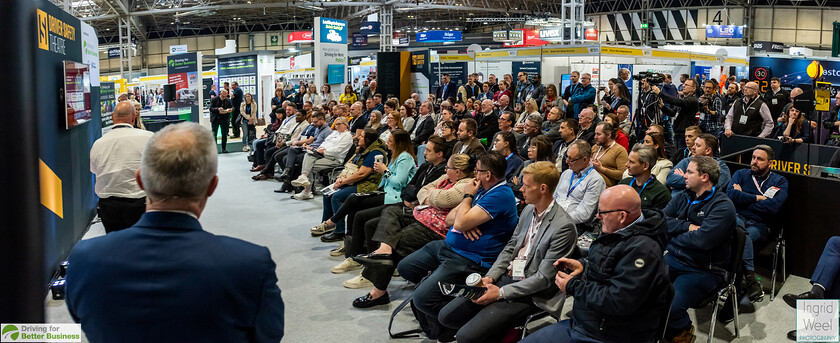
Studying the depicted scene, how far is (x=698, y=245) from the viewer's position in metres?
3.74

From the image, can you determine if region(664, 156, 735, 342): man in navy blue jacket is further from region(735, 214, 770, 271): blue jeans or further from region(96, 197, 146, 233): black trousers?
region(96, 197, 146, 233): black trousers

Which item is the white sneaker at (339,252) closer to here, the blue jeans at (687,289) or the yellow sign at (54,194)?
the yellow sign at (54,194)

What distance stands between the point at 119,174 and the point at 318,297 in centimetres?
163

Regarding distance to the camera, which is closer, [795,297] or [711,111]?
[795,297]

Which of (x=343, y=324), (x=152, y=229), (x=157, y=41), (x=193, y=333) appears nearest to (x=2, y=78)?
(x=152, y=229)

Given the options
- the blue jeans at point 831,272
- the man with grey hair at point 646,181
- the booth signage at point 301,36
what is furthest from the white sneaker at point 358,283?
the booth signage at point 301,36

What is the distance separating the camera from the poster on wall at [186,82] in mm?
13711

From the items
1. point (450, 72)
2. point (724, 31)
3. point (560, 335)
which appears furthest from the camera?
point (724, 31)

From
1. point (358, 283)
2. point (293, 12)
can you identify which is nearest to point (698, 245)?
point (358, 283)

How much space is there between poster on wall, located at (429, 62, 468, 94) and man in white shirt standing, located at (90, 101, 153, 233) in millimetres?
11272

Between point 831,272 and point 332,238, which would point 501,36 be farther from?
point 831,272

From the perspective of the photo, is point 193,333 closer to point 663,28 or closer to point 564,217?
point 564,217

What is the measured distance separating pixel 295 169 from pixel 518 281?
20.9 feet

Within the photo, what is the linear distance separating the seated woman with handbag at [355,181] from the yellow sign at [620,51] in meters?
7.52
